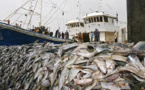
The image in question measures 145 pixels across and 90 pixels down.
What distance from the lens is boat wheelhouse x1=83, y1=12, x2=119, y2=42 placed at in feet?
90.0

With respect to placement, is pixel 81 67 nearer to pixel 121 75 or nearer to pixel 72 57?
pixel 72 57

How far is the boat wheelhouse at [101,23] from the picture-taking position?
27.4 meters

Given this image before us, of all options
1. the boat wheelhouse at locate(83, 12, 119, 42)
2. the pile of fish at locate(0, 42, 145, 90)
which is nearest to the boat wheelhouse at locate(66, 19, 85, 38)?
the boat wheelhouse at locate(83, 12, 119, 42)

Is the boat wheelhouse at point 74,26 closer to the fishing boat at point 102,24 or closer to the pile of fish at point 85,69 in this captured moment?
the fishing boat at point 102,24

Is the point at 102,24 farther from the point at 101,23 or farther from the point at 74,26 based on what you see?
the point at 74,26

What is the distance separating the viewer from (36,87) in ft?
13.6

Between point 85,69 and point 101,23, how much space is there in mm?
24643

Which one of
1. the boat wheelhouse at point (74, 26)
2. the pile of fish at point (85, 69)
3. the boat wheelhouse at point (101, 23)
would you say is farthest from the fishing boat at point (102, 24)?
the pile of fish at point (85, 69)

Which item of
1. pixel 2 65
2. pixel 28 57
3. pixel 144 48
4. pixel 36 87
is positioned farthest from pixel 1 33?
pixel 144 48

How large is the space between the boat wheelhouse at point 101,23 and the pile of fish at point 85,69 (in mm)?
22828

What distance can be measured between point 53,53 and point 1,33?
45.5 feet

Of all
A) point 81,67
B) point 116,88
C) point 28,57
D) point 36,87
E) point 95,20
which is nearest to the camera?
point 116,88

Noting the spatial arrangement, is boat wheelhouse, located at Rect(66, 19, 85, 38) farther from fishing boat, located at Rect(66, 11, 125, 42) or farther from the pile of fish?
the pile of fish

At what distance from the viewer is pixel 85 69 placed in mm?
3326
